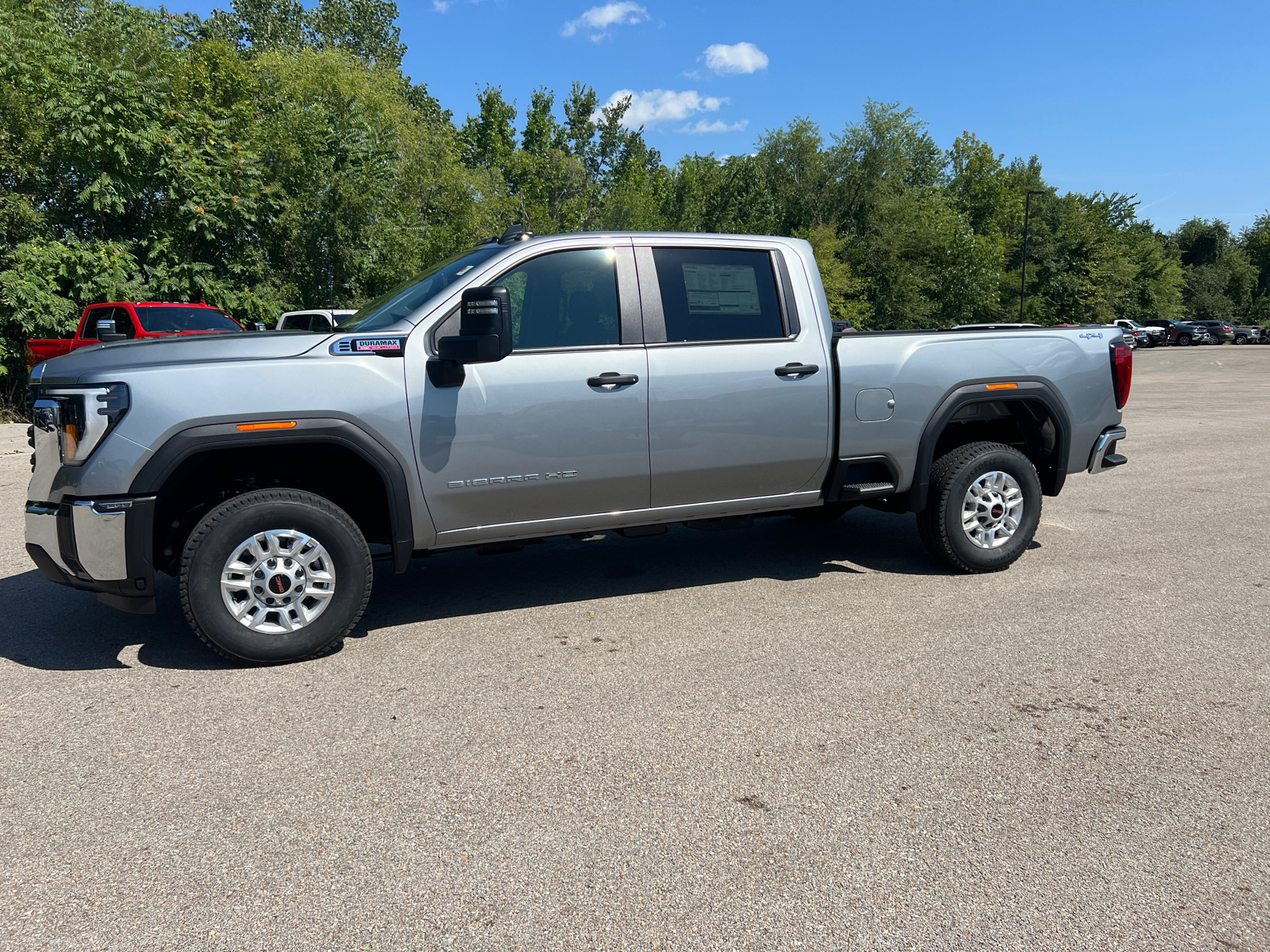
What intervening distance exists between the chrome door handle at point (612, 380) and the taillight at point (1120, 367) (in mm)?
3363

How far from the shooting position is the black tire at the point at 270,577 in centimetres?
415

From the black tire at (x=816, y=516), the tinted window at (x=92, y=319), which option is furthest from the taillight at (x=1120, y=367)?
the tinted window at (x=92, y=319)

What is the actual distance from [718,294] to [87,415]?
3155 mm

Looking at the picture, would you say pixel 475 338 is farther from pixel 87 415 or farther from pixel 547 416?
pixel 87 415

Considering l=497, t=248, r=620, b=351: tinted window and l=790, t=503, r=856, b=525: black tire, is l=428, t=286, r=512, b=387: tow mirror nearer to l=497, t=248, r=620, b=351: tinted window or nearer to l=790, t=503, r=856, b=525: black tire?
l=497, t=248, r=620, b=351: tinted window

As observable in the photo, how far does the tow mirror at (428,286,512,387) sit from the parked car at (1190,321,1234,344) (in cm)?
7259

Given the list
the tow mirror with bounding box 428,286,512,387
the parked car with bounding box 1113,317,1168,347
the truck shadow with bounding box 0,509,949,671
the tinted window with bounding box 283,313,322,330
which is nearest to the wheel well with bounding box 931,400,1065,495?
the truck shadow with bounding box 0,509,949,671

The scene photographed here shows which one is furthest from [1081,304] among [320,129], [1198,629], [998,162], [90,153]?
[1198,629]

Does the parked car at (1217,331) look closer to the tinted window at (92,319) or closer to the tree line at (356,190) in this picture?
the tree line at (356,190)

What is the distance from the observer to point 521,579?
A: 588 centimetres

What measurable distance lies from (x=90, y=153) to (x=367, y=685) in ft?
63.9

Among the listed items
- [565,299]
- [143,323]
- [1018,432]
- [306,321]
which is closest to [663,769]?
[565,299]

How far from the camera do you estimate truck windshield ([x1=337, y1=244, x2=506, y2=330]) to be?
15.5 feet

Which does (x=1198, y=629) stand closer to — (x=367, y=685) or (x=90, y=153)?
(x=367, y=685)
